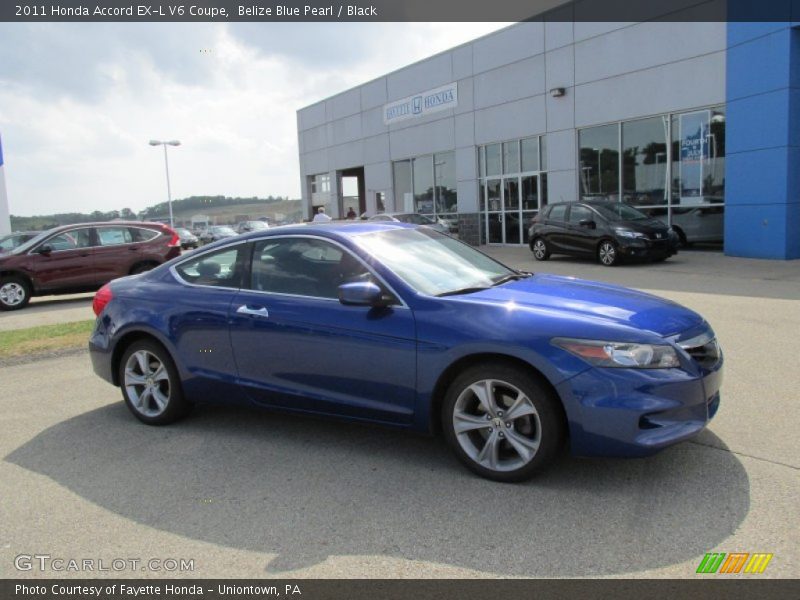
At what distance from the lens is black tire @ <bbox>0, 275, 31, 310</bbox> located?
13.6 meters

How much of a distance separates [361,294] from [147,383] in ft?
7.13

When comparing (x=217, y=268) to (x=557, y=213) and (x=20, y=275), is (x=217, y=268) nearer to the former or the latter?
(x=20, y=275)

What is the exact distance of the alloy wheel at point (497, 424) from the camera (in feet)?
12.3

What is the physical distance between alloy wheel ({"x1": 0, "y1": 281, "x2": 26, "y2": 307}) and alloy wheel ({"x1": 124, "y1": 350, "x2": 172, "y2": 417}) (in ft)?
33.4

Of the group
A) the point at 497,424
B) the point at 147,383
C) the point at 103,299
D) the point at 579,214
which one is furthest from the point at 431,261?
the point at 579,214

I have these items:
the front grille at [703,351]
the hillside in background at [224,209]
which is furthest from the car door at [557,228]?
the hillside in background at [224,209]

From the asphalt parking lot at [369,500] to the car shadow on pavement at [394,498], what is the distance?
0.04 ft

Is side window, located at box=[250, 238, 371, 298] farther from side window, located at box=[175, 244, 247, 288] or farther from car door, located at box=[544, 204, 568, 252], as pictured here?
car door, located at box=[544, 204, 568, 252]

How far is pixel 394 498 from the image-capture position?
3.74 metres

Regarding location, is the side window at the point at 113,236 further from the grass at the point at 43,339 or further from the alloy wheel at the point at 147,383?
the alloy wheel at the point at 147,383

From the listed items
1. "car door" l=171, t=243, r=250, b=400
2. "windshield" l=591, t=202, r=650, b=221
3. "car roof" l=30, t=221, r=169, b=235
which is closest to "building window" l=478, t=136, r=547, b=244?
"windshield" l=591, t=202, r=650, b=221

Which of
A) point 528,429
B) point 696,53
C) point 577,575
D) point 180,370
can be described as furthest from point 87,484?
point 696,53

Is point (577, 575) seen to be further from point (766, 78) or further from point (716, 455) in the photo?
point (766, 78)
